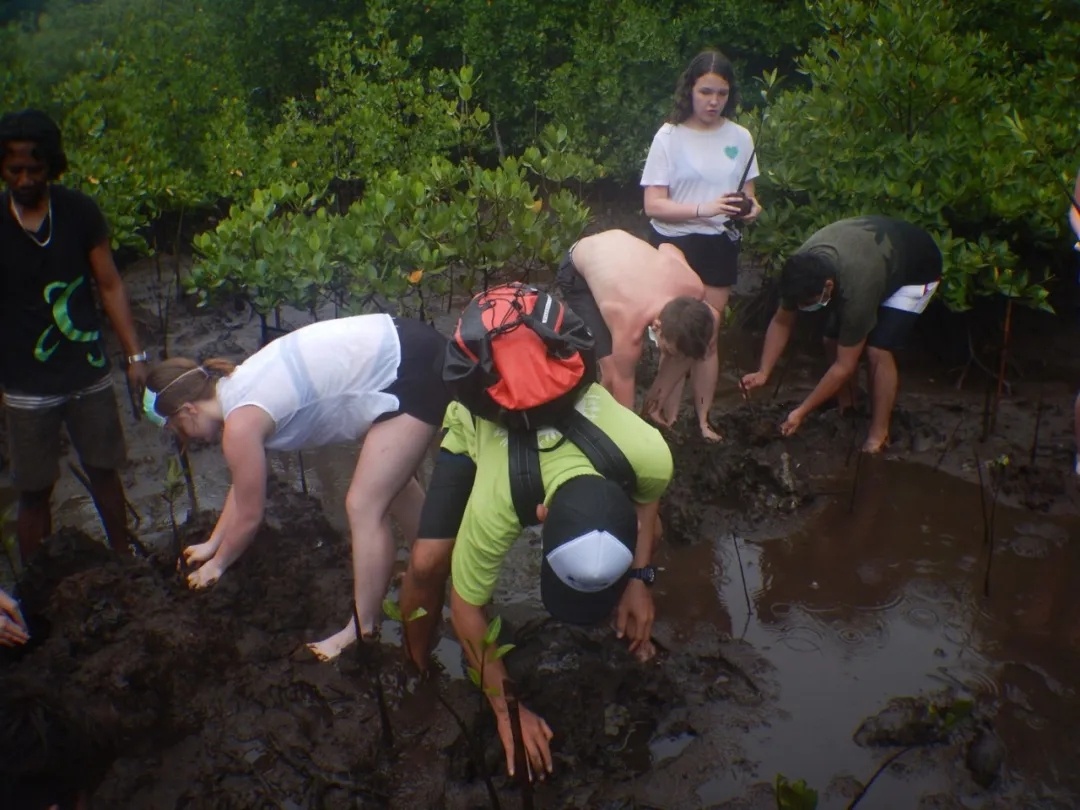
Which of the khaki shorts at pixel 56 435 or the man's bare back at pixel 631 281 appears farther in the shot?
the man's bare back at pixel 631 281

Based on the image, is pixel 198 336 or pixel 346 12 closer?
pixel 198 336

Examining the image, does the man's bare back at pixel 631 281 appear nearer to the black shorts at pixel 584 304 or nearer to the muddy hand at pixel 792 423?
the black shorts at pixel 584 304

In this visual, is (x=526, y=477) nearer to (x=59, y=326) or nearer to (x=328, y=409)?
(x=328, y=409)

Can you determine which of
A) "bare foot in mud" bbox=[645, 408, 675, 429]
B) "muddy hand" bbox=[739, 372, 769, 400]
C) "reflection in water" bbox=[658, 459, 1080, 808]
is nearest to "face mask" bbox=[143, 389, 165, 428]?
"reflection in water" bbox=[658, 459, 1080, 808]

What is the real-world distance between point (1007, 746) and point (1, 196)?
409 cm

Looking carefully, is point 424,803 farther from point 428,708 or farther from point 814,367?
point 814,367

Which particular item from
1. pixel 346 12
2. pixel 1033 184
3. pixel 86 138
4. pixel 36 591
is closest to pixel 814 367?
pixel 1033 184

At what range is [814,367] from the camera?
6.31 meters

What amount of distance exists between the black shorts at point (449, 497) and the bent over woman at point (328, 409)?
30 cm

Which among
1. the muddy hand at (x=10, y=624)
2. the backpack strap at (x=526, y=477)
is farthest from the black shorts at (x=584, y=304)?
the muddy hand at (x=10, y=624)

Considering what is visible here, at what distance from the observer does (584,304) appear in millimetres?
4566

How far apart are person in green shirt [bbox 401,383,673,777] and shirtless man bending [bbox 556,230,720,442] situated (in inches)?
30.5

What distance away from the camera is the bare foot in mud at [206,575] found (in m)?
3.68

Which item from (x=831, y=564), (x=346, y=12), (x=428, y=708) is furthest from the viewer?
(x=346, y=12)
